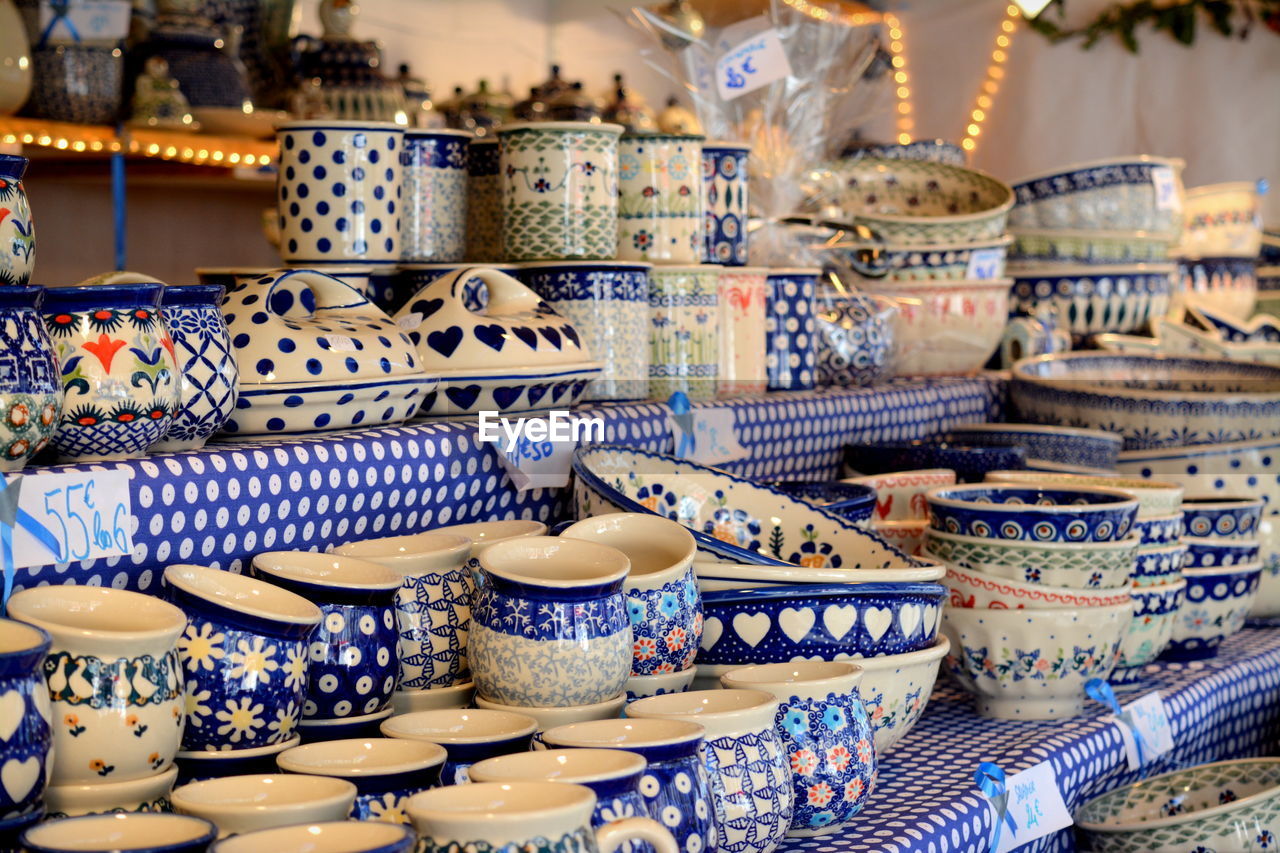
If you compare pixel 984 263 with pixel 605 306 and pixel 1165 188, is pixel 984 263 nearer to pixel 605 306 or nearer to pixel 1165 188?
pixel 1165 188

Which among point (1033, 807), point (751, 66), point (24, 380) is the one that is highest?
point (751, 66)

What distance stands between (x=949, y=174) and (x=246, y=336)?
146 cm

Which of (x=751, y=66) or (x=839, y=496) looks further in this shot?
(x=751, y=66)

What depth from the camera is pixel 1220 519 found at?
1.65 meters

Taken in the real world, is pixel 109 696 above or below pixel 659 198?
below

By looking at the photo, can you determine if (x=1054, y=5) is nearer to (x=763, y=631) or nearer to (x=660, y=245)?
(x=660, y=245)

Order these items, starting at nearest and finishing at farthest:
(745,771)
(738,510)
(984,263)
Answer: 1. (745,771)
2. (738,510)
3. (984,263)

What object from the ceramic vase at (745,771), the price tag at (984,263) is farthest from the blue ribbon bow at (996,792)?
the price tag at (984,263)

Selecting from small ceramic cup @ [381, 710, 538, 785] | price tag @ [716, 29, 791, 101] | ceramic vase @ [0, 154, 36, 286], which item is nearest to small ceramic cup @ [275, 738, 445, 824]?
small ceramic cup @ [381, 710, 538, 785]

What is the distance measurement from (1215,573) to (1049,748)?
468 mm

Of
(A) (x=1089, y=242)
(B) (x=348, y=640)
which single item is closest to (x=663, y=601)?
(B) (x=348, y=640)

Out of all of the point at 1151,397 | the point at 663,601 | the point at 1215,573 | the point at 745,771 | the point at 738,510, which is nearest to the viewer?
the point at 745,771

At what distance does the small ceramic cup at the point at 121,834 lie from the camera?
0.64 metres

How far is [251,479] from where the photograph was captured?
957 millimetres
